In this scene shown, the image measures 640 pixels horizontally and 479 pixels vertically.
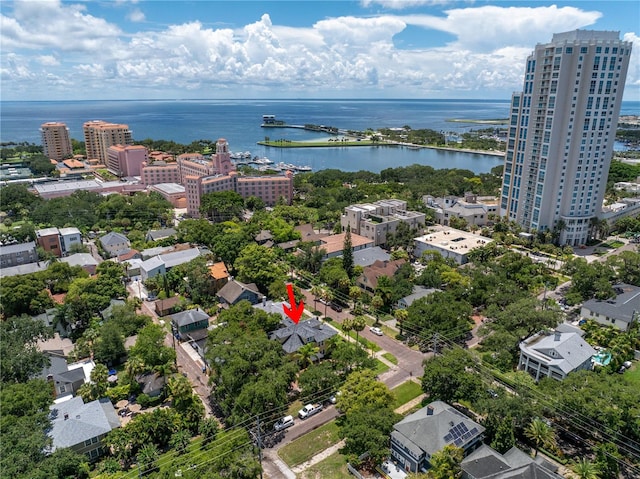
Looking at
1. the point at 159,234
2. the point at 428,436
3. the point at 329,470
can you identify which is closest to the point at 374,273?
the point at 428,436

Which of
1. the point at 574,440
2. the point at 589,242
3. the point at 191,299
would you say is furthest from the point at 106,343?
the point at 589,242

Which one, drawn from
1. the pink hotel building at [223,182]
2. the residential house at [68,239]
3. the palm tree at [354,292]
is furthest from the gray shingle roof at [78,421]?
the pink hotel building at [223,182]

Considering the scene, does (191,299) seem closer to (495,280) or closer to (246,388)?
(246,388)

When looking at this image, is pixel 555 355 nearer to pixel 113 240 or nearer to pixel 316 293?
pixel 316 293

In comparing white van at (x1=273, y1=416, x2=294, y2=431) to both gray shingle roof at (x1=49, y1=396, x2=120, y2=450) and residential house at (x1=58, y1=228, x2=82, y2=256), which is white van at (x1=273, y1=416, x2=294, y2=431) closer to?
gray shingle roof at (x1=49, y1=396, x2=120, y2=450)

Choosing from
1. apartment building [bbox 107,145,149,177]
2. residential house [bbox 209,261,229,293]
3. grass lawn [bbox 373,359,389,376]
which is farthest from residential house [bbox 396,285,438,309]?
apartment building [bbox 107,145,149,177]

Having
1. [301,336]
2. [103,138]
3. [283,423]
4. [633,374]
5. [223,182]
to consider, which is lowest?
[283,423]

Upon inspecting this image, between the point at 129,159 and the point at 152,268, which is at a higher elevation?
the point at 129,159
